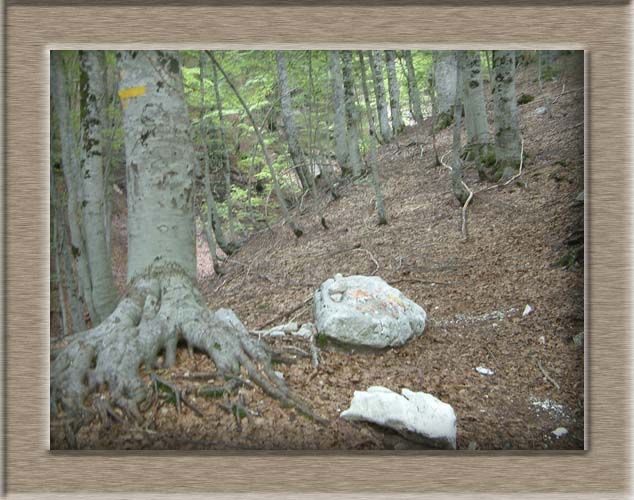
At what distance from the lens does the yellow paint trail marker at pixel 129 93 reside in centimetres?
226

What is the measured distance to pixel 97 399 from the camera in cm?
194

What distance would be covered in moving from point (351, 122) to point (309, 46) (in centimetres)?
504

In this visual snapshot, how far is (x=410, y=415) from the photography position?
1958 millimetres

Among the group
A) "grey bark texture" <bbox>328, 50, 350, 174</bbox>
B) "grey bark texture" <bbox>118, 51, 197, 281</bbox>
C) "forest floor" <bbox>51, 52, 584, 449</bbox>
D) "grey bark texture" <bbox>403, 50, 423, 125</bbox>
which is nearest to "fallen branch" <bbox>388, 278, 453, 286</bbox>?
"forest floor" <bbox>51, 52, 584, 449</bbox>

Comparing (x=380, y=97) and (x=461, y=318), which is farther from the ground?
(x=380, y=97)

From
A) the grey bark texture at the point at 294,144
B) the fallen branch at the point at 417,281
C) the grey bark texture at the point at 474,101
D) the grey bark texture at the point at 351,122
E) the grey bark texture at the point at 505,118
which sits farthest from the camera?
the grey bark texture at the point at 351,122

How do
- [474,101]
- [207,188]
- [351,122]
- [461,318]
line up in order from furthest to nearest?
[351,122]
[207,188]
[474,101]
[461,318]

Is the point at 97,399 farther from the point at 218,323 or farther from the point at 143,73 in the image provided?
the point at 143,73

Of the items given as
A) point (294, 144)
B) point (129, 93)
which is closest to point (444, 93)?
point (294, 144)

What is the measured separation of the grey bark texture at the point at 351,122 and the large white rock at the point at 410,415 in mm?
4336

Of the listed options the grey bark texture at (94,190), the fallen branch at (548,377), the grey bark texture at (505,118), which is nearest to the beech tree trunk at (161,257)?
the grey bark texture at (94,190)

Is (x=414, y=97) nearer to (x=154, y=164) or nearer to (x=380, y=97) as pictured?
(x=380, y=97)

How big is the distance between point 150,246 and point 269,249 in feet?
8.99

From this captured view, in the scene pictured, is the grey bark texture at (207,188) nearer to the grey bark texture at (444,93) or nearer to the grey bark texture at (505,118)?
the grey bark texture at (505,118)
